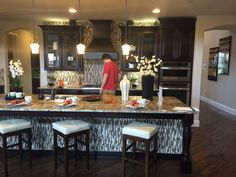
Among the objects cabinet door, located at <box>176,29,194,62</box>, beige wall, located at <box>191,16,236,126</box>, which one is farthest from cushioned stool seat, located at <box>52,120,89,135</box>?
beige wall, located at <box>191,16,236,126</box>

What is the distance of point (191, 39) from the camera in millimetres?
5484

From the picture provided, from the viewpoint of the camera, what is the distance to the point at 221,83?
764cm

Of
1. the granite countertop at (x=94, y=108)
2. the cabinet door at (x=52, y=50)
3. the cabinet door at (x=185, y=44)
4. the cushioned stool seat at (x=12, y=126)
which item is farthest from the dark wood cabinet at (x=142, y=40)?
the cushioned stool seat at (x=12, y=126)

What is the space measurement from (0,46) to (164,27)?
4497 mm

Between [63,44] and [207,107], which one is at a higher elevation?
[63,44]

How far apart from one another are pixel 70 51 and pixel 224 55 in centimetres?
492

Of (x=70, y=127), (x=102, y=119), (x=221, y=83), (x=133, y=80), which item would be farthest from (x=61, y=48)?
(x=221, y=83)

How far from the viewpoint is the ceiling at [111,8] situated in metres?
4.25

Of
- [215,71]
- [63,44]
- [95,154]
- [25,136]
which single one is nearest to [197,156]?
[95,154]

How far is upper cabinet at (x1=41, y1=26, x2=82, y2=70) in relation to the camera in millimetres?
5926

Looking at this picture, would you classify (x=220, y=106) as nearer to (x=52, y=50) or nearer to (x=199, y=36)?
(x=199, y=36)

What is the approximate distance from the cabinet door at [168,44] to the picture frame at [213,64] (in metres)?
3.26

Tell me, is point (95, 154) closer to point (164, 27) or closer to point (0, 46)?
point (164, 27)

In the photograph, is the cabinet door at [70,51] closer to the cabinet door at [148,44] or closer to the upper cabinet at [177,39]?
the cabinet door at [148,44]
